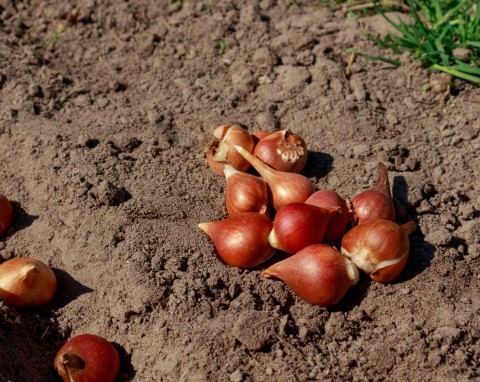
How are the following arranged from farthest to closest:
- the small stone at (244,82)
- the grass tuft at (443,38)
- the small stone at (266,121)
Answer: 1. the small stone at (244,82)
2. the grass tuft at (443,38)
3. the small stone at (266,121)

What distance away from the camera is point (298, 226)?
2.41 m

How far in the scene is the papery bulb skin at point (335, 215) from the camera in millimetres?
2514

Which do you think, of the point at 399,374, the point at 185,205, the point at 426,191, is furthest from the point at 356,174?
the point at 399,374

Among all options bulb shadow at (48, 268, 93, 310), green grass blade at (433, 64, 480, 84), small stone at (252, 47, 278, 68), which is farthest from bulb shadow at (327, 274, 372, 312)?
small stone at (252, 47, 278, 68)

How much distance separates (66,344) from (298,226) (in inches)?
36.6

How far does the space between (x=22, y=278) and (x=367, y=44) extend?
2.22 metres

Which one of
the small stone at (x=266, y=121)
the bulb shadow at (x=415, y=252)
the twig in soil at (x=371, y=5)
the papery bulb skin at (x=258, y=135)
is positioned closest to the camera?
the bulb shadow at (x=415, y=252)

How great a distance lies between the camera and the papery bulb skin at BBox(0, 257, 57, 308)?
7.78ft

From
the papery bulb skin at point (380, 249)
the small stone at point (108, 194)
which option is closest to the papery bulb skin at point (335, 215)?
the papery bulb skin at point (380, 249)

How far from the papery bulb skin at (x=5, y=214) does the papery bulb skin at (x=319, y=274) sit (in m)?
1.19

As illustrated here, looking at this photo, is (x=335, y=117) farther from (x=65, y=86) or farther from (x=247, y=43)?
(x=65, y=86)

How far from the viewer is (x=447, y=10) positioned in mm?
3584

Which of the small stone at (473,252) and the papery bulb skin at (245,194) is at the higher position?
the papery bulb skin at (245,194)

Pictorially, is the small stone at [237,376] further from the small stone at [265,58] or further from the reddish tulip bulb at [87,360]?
the small stone at [265,58]
